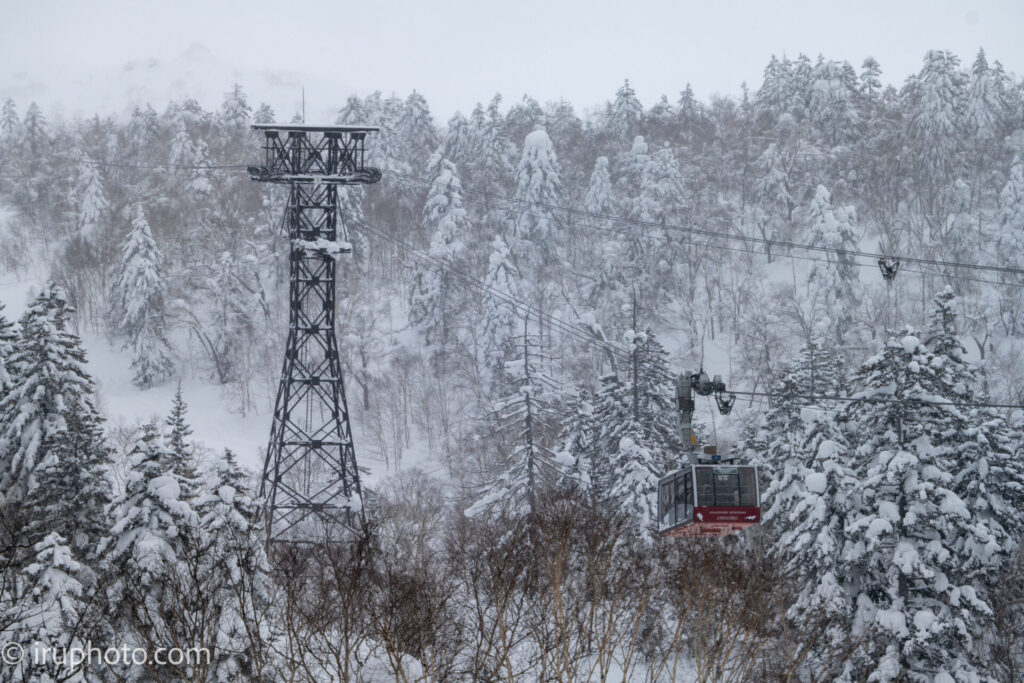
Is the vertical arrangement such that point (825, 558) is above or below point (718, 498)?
below

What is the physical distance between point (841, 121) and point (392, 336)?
51.3 m

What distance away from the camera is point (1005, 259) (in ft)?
269

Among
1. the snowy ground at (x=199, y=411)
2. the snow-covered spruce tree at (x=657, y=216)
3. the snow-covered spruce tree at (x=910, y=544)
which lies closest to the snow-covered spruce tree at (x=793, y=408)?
the snow-covered spruce tree at (x=910, y=544)

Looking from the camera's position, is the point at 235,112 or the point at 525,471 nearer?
the point at 525,471

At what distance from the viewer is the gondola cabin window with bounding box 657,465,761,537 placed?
27562 mm

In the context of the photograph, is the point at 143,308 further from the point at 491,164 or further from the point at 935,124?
the point at 935,124

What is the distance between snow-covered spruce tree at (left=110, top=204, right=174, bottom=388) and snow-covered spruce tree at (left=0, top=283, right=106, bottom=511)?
33708mm

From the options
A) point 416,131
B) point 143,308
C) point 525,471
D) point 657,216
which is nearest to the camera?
point 525,471

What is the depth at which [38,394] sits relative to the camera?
4231cm

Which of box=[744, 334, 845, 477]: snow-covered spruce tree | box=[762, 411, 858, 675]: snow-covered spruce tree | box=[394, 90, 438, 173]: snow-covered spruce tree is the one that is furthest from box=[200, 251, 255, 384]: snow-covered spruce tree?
box=[762, 411, 858, 675]: snow-covered spruce tree

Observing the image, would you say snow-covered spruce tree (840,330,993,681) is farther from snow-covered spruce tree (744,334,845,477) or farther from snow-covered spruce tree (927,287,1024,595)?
snow-covered spruce tree (744,334,845,477)

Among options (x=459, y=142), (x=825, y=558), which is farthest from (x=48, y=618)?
(x=459, y=142)

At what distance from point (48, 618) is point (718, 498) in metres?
15.7

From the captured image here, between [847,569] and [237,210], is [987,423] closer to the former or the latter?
[847,569]
